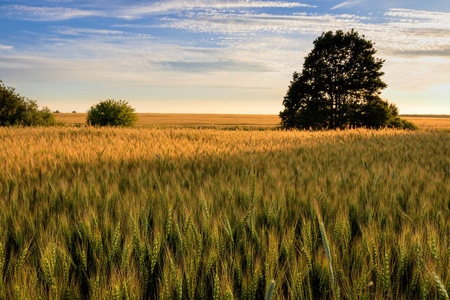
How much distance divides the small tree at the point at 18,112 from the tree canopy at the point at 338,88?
20.9 m

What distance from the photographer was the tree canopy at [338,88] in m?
23.6

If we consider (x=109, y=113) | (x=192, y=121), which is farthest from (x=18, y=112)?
(x=192, y=121)

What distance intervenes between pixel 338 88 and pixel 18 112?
2804cm

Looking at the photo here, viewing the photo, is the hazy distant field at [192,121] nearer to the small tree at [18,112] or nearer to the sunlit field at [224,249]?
the small tree at [18,112]

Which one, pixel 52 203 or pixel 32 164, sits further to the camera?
pixel 32 164

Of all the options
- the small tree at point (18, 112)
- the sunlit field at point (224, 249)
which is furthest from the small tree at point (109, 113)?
the sunlit field at point (224, 249)

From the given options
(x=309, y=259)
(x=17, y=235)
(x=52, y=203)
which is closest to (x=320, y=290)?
(x=309, y=259)

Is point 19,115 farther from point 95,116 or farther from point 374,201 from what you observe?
point 374,201

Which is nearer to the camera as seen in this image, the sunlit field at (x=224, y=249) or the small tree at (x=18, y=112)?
the sunlit field at (x=224, y=249)

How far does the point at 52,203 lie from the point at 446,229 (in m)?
2.67

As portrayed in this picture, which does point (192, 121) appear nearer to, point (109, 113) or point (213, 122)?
point (213, 122)

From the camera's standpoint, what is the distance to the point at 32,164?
3.49 meters

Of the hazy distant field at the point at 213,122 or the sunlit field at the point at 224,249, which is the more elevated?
the hazy distant field at the point at 213,122

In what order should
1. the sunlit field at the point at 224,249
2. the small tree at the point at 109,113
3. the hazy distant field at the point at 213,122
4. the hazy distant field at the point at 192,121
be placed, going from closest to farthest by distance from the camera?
the sunlit field at the point at 224,249 < the small tree at the point at 109,113 < the hazy distant field at the point at 213,122 < the hazy distant field at the point at 192,121
